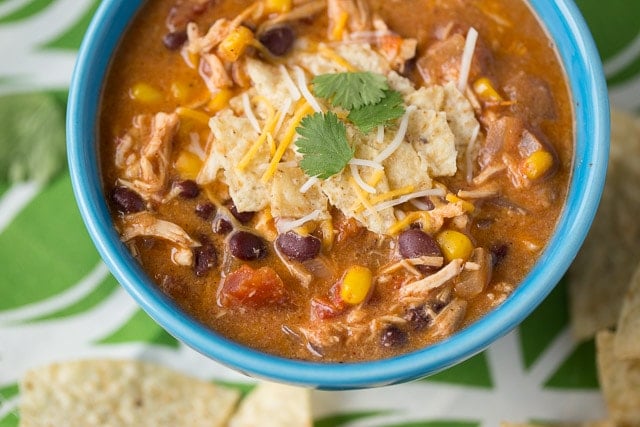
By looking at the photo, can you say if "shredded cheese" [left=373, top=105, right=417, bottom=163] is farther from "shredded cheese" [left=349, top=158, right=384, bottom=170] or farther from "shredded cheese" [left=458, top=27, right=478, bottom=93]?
"shredded cheese" [left=458, top=27, right=478, bottom=93]

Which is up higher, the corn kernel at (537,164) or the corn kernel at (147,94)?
the corn kernel at (537,164)

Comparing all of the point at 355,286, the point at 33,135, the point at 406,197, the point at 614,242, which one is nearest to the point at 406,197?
the point at 406,197

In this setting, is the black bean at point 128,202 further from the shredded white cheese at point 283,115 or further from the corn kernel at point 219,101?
the shredded white cheese at point 283,115

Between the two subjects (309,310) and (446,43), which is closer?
(309,310)

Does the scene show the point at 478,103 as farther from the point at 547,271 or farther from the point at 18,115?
the point at 18,115

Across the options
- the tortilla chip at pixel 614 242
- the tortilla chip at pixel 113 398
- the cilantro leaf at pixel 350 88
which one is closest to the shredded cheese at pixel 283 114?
the cilantro leaf at pixel 350 88

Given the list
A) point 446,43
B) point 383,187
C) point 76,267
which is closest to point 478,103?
point 446,43

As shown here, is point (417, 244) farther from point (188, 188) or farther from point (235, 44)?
point (235, 44)
